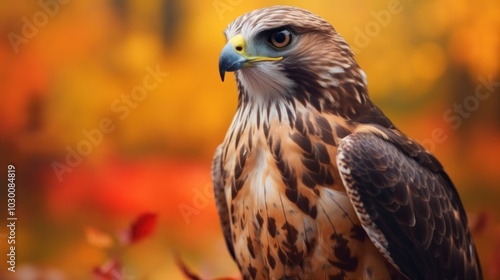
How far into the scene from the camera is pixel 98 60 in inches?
78.4

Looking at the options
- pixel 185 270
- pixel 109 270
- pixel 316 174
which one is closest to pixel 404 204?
pixel 316 174

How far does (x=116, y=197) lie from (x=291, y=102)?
823 mm

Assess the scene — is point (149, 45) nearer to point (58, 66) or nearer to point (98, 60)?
point (98, 60)

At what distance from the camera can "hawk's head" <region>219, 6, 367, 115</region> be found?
1.39m

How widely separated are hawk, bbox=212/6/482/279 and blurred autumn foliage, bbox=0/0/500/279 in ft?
1.80

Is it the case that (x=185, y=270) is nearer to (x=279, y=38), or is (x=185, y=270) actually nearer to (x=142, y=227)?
(x=142, y=227)

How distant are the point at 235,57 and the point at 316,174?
30cm

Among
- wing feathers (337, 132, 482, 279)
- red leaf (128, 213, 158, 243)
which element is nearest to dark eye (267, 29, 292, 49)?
wing feathers (337, 132, 482, 279)

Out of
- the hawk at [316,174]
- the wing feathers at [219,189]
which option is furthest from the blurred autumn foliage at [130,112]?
the hawk at [316,174]

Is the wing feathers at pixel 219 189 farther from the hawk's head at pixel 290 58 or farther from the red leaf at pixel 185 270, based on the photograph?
the red leaf at pixel 185 270

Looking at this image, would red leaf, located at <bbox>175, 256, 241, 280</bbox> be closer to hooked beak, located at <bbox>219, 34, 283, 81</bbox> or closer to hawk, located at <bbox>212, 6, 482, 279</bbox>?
hawk, located at <bbox>212, 6, 482, 279</bbox>

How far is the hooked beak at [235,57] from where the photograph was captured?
1.34 m

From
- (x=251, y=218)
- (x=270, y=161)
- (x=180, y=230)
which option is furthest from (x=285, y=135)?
(x=180, y=230)

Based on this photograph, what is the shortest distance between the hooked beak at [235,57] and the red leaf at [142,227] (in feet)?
2.62
